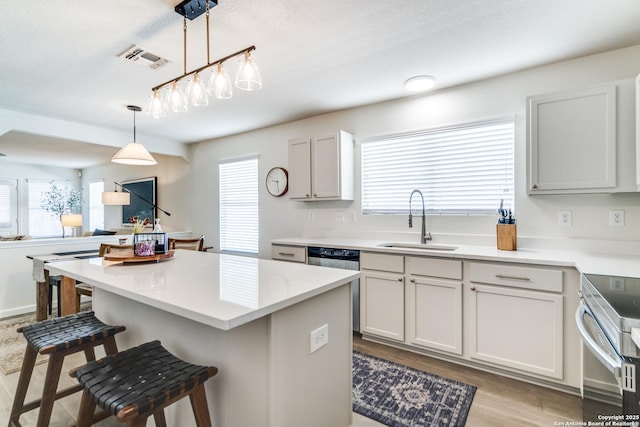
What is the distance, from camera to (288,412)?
120 centimetres

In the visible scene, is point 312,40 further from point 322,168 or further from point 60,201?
point 60,201

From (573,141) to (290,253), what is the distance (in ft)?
8.29

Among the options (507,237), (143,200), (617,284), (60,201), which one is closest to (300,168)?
(507,237)

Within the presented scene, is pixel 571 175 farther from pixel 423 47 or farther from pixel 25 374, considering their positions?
pixel 25 374

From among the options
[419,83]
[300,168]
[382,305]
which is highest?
[419,83]

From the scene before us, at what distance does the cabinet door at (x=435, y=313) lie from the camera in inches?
91.4

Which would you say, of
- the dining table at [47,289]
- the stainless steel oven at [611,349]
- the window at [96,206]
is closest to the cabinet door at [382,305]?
the stainless steel oven at [611,349]

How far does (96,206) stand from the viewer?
24.8 ft

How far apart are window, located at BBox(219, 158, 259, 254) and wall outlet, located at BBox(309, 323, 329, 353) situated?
3.19 metres

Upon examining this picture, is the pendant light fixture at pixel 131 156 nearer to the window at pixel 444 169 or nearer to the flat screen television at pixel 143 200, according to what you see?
the window at pixel 444 169

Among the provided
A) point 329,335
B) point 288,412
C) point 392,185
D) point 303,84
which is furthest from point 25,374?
point 392,185

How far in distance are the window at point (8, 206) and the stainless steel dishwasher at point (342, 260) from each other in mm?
7607

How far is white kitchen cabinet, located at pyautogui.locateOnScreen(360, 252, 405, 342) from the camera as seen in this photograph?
2568 mm

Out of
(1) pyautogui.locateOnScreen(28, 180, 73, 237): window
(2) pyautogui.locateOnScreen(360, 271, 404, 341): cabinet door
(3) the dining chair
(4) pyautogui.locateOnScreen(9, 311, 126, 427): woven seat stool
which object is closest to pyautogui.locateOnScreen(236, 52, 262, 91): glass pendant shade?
(4) pyautogui.locateOnScreen(9, 311, 126, 427): woven seat stool
